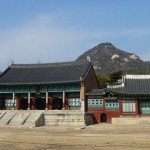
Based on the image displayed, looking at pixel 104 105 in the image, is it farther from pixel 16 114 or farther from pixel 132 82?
pixel 16 114

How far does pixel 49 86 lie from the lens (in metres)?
46.2

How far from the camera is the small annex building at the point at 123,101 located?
4144cm

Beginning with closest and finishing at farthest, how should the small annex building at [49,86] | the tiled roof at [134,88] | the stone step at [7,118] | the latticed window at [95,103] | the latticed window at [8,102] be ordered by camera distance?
1. the stone step at [7,118]
2. the tiled roof at [134,88]
3. the latticed window at [95,103]
4. the small annex building at [49,86]
5. the latticed window at [8,102]

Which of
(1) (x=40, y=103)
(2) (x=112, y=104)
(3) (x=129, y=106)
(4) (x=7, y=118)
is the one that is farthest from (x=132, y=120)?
(4) (x=7, y=118)

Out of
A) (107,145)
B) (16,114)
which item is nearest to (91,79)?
(16,114)

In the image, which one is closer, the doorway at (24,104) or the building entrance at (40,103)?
the building entrance at (40,103)

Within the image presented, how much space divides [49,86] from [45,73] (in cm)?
415

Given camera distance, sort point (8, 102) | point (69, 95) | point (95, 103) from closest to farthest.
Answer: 1. point (95, 103)
2. point (69, 95)
3. point (8, 102)

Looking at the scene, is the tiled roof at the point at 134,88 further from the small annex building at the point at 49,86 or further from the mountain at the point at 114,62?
the mountain at the point at 114,62

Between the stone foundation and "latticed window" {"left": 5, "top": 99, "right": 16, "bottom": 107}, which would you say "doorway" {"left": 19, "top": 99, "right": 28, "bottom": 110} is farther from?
the stone foundation

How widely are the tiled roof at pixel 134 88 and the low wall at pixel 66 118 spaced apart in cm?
608

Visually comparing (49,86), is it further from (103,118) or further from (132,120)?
(132,120)

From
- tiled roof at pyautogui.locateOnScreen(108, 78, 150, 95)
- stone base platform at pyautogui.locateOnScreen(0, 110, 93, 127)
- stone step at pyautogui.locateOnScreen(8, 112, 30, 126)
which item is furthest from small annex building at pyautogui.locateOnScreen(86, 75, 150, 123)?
stone step at pyautogui.locateOnScreen(8, 112, 30, 126)

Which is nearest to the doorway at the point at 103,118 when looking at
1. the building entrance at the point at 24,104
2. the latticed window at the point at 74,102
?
the latticed window at the point at 74,102
